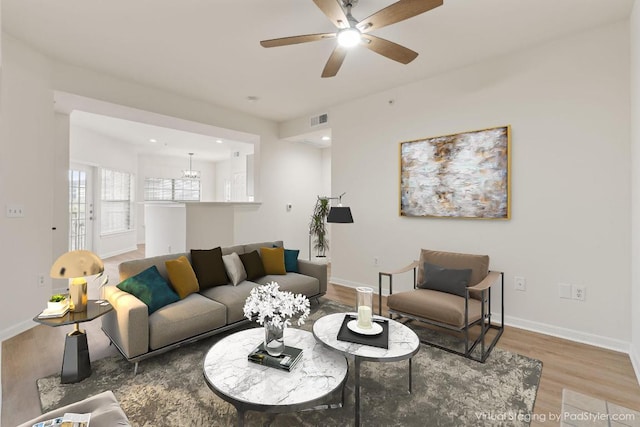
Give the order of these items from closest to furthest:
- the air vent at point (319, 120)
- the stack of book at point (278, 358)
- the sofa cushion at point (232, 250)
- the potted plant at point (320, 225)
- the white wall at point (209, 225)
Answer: the stack of book at point (278, 358) → the sofa cushion at point (232, 250) → the white wall at point (209, 225) → the air vent at point (319, 120) → the potted plant at point (320, 225)

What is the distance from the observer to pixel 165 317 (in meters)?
2.51

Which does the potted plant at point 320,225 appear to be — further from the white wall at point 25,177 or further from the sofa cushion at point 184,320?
the white wall at point 25,177

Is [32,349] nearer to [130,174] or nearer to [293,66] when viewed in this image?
[293,66]

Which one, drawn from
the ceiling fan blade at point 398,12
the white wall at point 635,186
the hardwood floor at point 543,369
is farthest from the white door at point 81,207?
the white wall at point 635,186

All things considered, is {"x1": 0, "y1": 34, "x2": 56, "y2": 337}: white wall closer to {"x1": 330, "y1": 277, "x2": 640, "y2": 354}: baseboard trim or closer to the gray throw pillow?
the gray throw pillow

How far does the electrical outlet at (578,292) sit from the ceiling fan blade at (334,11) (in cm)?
320

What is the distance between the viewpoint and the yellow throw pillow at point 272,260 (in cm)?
380

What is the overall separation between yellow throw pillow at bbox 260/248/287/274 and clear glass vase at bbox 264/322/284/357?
186cm

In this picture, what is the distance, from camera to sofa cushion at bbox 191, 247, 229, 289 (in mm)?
3221

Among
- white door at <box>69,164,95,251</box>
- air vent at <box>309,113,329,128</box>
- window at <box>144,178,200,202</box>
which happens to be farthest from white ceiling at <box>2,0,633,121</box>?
window at <box>144,178,200,202</box>

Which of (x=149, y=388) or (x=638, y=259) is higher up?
(x=638, y=259)

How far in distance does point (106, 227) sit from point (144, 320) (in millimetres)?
6320

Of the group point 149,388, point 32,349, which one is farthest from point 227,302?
point 32,349

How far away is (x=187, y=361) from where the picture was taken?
8.36ft
